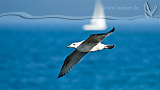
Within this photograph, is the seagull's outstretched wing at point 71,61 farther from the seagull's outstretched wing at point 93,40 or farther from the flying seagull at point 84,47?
the seagull's outstretched wing at point 93,40

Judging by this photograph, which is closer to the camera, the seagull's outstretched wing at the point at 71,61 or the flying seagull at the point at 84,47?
the flying seagull at the point at 84,47

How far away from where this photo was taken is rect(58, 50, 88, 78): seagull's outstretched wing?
198 cm

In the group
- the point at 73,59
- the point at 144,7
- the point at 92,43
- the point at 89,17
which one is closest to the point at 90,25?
the point at 89,17

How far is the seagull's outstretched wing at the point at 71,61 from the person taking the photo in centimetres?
198

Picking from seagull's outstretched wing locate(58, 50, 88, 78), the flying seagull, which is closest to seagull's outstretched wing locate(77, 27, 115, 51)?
the flying seagull

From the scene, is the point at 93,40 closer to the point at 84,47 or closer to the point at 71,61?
the point at 84,47

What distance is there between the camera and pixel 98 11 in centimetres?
428

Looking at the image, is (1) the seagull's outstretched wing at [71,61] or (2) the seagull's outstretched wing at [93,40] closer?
(2) the seagull's outstretched wing at [93,40]

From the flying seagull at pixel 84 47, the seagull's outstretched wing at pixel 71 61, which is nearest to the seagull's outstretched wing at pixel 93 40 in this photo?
the flying seagull at pixel 84 47

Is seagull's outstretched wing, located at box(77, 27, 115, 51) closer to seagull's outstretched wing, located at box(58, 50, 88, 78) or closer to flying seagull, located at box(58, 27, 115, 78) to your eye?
flying seagull, located at box(58, 27, 115, 78)

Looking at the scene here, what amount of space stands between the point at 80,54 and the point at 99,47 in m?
0.21

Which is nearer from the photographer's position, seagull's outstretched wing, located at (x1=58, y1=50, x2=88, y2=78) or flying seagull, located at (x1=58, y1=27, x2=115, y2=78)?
flying seagull, located at (x1=58, y1=27, x2=115, y2=78)

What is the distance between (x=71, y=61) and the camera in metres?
2.00

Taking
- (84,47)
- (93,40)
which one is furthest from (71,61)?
(93,40)
